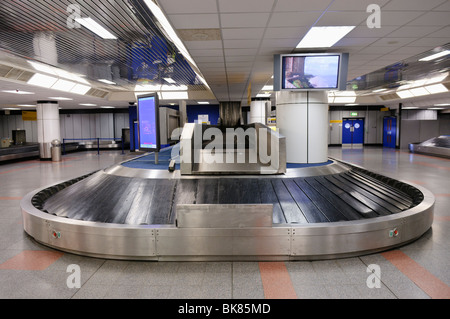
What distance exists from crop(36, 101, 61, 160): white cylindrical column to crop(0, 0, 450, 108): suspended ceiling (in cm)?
707

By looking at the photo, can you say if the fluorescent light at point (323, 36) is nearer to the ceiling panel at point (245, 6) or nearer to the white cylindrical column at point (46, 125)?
the ceiling panel at point (245, 6)

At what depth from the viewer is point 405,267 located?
371cm

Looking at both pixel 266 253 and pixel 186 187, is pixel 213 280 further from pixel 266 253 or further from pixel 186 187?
pixel 186 187

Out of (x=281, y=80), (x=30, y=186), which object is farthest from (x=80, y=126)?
(x=281, y=80)

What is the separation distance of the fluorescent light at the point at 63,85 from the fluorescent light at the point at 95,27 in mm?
6955

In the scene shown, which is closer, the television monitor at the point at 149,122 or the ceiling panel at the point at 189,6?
the ceiling panel at the point at 189,6

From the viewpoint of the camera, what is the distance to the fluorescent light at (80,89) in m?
15.0

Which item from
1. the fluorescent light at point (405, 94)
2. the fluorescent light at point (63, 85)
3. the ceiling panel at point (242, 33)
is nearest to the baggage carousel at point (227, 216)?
the ceiling panel at point (242, 33)

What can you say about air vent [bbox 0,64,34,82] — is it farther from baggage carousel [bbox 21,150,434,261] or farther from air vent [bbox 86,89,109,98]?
baggage carousel [bbox 21,150,434,261]

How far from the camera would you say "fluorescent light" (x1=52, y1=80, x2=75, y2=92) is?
13.2m

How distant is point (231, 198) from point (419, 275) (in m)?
2.63

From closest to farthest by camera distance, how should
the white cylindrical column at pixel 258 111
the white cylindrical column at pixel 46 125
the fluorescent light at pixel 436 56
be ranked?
Result: the fluorescent light at pixel 436 56, the white cylindrical column at pixel 46 125, the white cylindrical column at pixel 258 111

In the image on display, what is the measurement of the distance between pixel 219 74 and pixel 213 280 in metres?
8.72

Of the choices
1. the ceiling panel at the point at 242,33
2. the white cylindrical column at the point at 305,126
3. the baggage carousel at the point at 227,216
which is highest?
the ceiling panel at the point at 242,33
